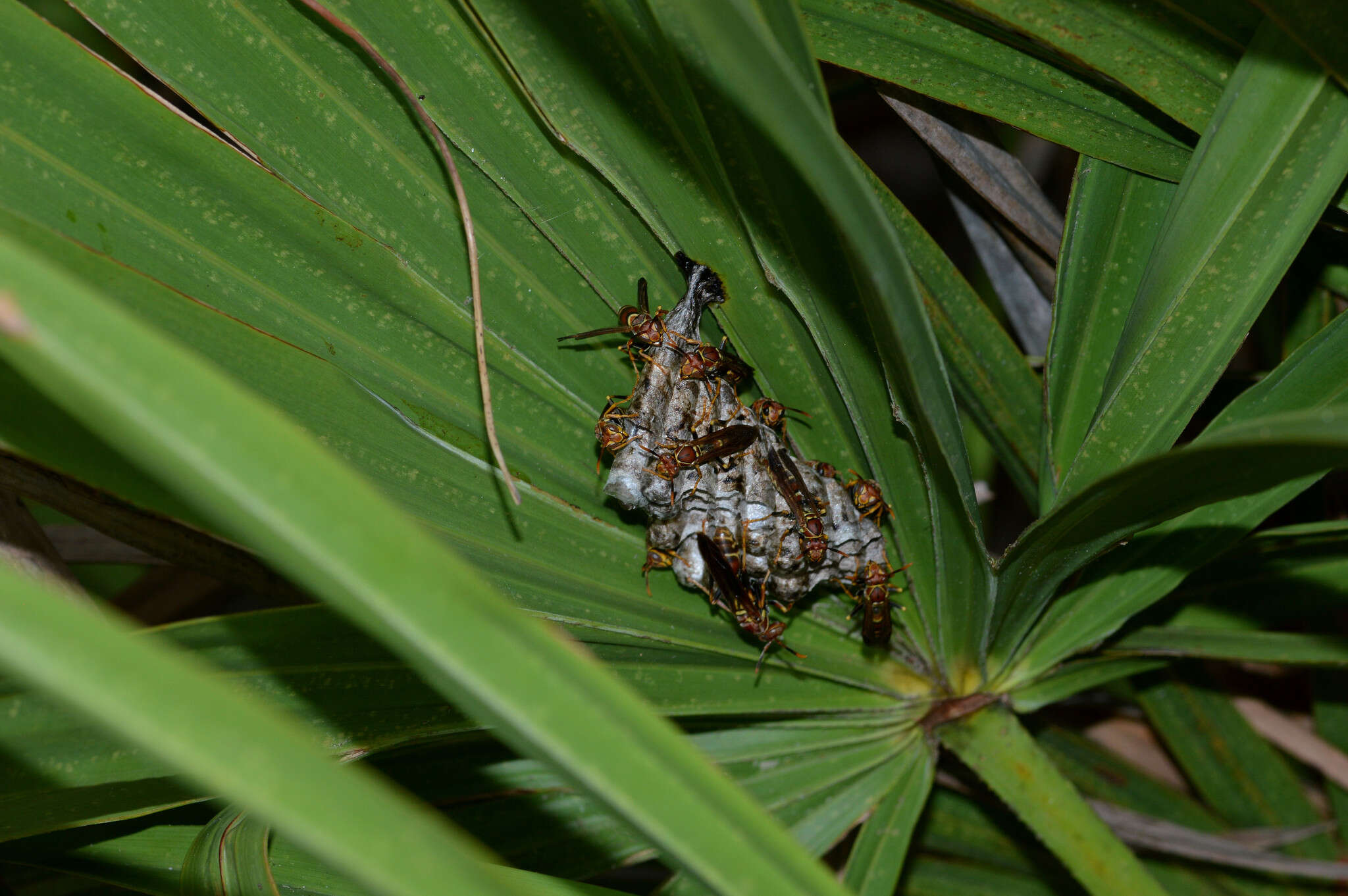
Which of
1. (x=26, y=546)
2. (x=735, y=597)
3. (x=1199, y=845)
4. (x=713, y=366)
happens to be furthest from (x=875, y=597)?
(x=26, y=546)

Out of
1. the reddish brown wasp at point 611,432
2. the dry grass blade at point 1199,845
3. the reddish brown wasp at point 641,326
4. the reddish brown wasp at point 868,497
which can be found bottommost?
the dry grass blade at point 1199,845

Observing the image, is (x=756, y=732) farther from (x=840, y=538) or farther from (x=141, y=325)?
(x=141, y=325)

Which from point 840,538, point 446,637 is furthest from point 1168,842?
point 446,637

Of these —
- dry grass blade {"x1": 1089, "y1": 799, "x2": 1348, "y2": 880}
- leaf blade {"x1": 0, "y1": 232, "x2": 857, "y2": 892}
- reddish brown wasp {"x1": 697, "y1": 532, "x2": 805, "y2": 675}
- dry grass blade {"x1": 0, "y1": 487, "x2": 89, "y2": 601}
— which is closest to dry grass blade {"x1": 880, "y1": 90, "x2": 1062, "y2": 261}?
reddish brown wasp {"x1": 697, "y1": 532, "x2": 805, "y2": 675}

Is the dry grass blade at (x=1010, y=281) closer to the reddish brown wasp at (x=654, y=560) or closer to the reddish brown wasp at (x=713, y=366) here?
the reddish brown wasp at (x=713, y=366)

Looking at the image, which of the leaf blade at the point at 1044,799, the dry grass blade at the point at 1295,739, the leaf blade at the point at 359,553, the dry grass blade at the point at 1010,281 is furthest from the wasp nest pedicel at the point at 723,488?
the dry grass blade at the point at 1295,739

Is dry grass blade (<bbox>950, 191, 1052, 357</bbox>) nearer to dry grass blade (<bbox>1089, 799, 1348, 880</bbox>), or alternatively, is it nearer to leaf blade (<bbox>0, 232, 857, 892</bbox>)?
dry grass blade (<bbox>1089, 799, 1348, 880</bbox>)

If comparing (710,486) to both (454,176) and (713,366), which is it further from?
(454,176)
